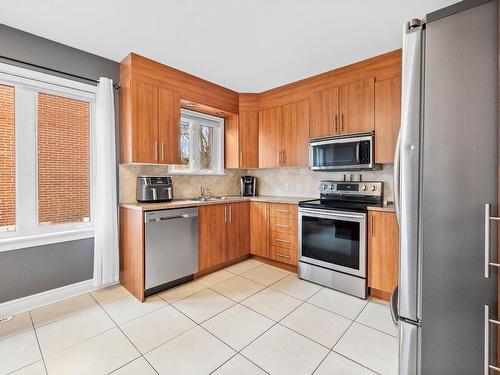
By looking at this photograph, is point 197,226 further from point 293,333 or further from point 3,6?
point 3,6

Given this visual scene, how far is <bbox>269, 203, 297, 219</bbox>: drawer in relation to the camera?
10.0 feet

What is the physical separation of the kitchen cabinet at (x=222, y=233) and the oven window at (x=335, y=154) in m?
1.17

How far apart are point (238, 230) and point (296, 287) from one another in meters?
1.06

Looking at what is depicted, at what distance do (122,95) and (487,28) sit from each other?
3.00 meters

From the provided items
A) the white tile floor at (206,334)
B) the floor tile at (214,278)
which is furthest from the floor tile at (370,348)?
the floor tile at (214,278)

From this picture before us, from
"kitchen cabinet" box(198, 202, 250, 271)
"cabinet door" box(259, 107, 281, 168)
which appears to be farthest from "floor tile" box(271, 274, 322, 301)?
"cabinet door" box(259, 107, 281, 168)

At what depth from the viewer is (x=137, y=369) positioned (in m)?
1.54

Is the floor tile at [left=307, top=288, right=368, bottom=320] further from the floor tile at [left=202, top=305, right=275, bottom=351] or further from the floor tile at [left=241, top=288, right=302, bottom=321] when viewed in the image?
the floor tile at [left=202, top=305, right=275, bottom=351]

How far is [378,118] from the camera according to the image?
2.63m

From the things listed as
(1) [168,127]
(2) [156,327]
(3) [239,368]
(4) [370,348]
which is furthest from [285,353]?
(1) [168,127]

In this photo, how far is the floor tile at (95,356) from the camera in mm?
Result: 1535

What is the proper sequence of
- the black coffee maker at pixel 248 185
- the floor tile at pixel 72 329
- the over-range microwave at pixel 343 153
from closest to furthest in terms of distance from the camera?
the floor tile at pixel 72 329 < the over-range microwave at pixel 343 153 < the black coffee maker at pixel 248 185

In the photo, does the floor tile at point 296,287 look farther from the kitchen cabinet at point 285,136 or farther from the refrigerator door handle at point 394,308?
the kitchen cabinet at point 285,136

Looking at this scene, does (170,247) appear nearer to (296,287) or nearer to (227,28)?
(296,287)
